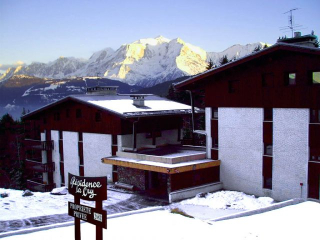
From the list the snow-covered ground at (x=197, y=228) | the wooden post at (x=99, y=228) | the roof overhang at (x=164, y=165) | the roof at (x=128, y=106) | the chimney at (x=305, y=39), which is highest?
the chimney at (x=305, y=39)

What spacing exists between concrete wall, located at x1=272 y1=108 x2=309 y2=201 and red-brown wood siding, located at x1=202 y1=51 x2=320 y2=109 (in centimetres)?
76

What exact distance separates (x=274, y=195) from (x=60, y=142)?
23.0 m

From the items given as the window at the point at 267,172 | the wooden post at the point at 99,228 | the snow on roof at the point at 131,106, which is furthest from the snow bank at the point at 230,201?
the wooden post at the point at 99,228

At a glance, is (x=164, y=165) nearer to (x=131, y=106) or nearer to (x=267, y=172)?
(x=267, y=172)

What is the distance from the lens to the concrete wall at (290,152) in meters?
22.1

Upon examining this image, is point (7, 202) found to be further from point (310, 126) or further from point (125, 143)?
point (310, 126)

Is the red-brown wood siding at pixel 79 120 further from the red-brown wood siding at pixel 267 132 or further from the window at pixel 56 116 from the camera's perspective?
the red-brown wood siding at pixel 267 132

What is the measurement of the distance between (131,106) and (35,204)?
40.7 ft

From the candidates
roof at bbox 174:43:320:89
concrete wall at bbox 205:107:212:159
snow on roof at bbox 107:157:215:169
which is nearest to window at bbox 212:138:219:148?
concrete wall at bbox 205:107:212:159

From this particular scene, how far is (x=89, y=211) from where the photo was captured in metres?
10.9

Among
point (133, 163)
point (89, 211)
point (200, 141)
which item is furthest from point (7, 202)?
point (200, 141)

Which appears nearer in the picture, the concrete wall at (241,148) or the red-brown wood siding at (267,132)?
the red-brown wood siding at (267,132)

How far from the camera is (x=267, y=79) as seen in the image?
23.9 meters

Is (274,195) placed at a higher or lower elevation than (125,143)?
lower
